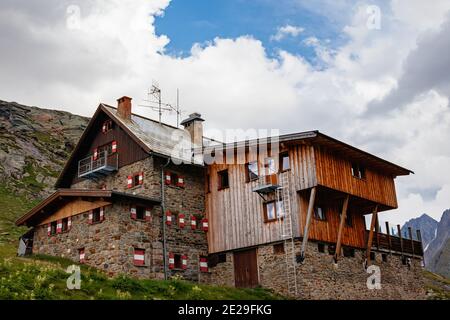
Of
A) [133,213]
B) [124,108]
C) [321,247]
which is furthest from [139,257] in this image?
[124,108]

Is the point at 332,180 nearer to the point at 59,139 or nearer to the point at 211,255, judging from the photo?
the point at 211,255

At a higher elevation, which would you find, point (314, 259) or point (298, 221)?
point (298, 221)

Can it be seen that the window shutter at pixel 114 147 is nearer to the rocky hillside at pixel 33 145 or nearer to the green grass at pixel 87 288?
the green grass at pixel 87 288

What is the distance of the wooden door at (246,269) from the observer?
3256 cm

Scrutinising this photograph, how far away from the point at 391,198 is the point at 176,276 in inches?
640

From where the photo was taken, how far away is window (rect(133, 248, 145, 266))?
3066cm

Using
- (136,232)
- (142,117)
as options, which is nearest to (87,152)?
(142,117)

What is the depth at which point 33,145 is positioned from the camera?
70562 millimetres

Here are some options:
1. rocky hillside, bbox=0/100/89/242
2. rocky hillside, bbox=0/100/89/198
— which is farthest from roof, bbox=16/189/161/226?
rocky hillside, bbox=0/100/89/198

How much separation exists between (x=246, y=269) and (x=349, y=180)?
831cm

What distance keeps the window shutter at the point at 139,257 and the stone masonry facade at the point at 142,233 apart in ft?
0.73

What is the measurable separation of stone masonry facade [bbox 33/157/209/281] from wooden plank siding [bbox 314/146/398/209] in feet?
28.0

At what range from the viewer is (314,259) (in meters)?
31.3

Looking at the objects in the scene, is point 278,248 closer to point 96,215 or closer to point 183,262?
point 183,262
